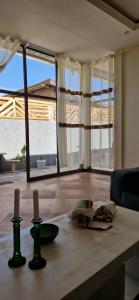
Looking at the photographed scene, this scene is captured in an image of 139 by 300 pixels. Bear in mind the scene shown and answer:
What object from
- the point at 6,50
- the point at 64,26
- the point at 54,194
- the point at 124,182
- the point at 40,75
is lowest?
the point at 54,194

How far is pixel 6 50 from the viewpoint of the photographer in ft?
13.1

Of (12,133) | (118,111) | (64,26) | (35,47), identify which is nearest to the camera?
(64,26)

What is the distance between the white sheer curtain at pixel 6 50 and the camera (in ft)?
12.9

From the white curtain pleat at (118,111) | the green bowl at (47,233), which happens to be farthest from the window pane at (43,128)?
the green bowl at (47,233)

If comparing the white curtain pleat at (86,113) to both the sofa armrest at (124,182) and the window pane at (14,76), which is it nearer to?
the window pane at (14,76)

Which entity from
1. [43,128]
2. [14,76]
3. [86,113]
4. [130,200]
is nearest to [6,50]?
[14,76]

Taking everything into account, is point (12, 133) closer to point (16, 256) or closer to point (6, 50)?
point (6, 50)

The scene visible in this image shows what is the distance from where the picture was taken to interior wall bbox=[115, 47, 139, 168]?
461 centimetres

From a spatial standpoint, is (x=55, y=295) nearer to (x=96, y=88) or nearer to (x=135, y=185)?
(x=135, y=185)

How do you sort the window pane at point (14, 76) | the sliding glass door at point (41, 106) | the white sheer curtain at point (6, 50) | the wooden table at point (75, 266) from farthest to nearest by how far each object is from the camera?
the sliding glass door at point (41, 106), the window pane at point (14, 76), the white sheer curtain at point (6, 50), the wooden table at point (75, 266)

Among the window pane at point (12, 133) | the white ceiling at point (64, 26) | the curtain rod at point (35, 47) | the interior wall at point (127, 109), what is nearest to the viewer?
the white ceiling at point (64, 26)

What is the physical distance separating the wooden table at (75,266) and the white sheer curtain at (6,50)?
3.35m

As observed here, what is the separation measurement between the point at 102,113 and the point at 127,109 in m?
0.73

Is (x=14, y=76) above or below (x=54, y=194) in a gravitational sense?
above
